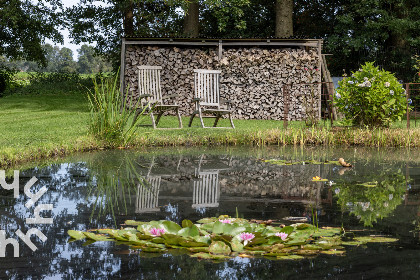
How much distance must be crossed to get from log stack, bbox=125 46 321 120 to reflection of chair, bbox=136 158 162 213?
22.2 feet

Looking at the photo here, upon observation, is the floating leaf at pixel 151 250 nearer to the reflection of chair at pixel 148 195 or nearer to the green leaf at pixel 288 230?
the green leaf at pixel 288 230

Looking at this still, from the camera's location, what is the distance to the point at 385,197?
4.39 meters

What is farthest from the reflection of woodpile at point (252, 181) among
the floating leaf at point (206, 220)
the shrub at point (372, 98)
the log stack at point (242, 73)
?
the log stack at point (242, 73)

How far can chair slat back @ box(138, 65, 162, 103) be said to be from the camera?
33.9ft

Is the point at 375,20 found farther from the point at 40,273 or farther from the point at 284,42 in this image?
the point at 40,273

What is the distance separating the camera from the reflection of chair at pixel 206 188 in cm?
416

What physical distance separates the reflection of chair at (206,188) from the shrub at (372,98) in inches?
144

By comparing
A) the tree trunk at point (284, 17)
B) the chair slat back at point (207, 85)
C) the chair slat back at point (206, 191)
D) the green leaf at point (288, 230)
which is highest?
the tree trunk at point (284, 17)

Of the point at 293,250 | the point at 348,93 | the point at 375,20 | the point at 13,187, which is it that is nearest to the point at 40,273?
the point at 293,250

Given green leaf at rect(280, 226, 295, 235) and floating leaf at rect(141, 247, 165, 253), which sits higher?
green leaf at rect(280, 226, 295, 235)

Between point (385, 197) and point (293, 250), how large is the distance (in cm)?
170

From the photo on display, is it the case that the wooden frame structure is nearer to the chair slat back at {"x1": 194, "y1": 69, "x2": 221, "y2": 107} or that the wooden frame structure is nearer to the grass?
the chair slat back at {"x1": 194, "y1": 69, "x2": 221, "y2": 107}

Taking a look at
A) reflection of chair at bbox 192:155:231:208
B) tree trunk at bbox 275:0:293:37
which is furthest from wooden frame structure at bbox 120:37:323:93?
reflection of chair at bbox 192:155:231:208

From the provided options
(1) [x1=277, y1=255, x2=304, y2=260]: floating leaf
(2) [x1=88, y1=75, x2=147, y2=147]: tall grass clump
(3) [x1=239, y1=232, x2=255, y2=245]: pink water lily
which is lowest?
(1) [x1=277, y1=255, x2=304, y2=260]: floating leaf
